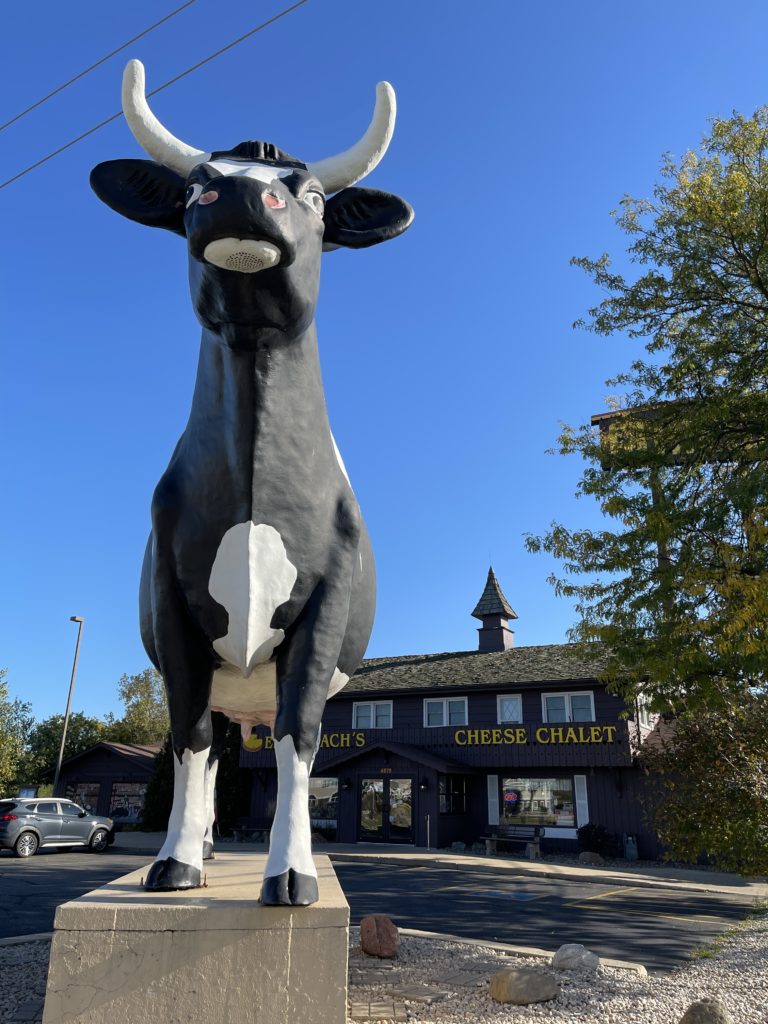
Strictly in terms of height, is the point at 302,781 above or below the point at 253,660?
below

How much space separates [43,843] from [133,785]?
1153 cm

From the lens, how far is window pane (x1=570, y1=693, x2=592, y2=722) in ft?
73.0

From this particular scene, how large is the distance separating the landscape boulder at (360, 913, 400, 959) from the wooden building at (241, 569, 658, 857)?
15907mm

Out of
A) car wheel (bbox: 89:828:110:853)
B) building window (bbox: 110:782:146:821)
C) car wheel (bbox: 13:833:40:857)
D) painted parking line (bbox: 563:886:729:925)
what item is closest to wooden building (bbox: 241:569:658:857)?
car wheel (bbox: 89:828:110:853)

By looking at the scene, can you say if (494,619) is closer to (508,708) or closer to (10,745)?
(508,708)

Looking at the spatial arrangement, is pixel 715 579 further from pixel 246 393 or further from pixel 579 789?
pixel 579 789

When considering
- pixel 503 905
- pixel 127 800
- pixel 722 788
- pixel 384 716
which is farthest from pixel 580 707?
pixel 127 800

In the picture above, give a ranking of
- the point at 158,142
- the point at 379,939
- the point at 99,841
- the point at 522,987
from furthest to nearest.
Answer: the point at 99,841
the point at 379,939
the point at 522,987
the point at 158,142

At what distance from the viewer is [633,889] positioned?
1424cm

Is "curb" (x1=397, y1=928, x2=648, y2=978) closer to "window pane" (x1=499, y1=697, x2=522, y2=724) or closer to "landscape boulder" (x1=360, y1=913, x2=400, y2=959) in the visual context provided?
"landscape boulder" (x1=360, y1=913, x2=400, y2=959)

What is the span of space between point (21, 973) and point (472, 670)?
2106 cm

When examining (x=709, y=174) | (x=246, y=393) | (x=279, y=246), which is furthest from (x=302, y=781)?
(x=709, y=174)

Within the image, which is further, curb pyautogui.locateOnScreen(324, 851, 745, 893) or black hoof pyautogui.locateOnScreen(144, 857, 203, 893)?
curb pyautogui.locateOnScreen(324, 851, 745, 893)

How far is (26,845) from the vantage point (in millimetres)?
18391
